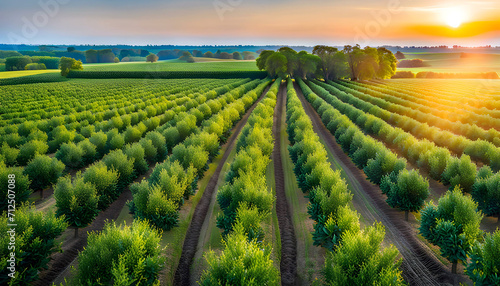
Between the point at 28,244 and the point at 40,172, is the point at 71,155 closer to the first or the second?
the point at 40,172

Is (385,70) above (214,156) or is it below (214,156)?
above

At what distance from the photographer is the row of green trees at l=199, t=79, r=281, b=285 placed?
7258mm

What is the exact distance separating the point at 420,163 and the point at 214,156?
1360 cm

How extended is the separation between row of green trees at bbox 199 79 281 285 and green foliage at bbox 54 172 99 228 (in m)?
5.29

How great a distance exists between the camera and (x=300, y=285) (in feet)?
31.1

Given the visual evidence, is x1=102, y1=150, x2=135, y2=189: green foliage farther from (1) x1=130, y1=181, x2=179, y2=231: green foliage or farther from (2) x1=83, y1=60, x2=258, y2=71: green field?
(2) x1=83, y1=60, x2=258, y2=71: green field

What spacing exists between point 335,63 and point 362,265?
3852 inches

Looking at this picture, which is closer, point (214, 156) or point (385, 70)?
point (214, 156)

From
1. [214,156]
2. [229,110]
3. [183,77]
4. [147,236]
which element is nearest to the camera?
[147,236]

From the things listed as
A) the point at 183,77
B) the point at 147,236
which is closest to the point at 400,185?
the point at 147,236

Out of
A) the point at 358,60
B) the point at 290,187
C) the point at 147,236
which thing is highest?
the point at 358,60

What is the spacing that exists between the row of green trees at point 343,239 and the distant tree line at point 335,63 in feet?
277

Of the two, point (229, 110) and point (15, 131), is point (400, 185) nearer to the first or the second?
point (229, 110)

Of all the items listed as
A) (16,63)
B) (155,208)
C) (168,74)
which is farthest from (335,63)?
(16,63)
